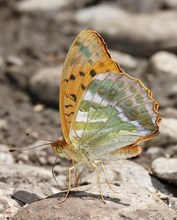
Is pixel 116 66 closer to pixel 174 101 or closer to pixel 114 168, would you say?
pixel 114 168

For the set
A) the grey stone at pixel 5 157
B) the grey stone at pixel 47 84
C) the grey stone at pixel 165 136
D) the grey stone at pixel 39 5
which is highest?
the grey stone at pixel 39 5

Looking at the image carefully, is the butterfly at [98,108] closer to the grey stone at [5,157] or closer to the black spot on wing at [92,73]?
the black spot on wing at [92,73]

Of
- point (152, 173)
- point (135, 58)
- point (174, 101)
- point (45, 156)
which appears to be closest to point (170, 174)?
point (152, 173)

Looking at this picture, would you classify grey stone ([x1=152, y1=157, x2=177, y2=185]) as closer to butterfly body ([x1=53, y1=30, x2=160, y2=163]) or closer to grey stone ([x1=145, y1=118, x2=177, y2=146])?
butterfly body ([x1=53, y1=30, x2=160, y2=163])

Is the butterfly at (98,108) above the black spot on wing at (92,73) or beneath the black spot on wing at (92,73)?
beneath

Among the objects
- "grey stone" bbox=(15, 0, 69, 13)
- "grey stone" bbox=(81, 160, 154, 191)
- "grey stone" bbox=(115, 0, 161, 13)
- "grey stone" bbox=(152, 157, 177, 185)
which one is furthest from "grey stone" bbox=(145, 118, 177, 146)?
"grey stone" bbox=(15, 0, 69, 13)

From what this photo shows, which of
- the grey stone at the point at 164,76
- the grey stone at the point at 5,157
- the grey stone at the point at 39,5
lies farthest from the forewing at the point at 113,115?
the grey stone at the point at 39,5

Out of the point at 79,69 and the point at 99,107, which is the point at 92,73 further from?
the point at 99,107

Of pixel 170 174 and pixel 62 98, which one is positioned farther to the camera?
pixel 170 174

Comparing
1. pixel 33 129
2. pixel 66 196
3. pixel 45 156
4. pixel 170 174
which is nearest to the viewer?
pixel 66 196
